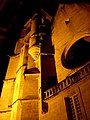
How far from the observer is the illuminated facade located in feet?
40.5

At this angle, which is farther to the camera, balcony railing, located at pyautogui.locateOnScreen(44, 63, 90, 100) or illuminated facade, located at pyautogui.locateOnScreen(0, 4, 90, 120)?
illuminated facade, located at pyautogui.locateOnScreen(0, 4, 90, 120)

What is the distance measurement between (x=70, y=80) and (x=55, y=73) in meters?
4.78

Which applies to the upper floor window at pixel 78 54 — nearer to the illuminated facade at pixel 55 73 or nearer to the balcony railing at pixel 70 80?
the illuminated facade at pixel 55 73

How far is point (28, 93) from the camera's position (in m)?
17.1

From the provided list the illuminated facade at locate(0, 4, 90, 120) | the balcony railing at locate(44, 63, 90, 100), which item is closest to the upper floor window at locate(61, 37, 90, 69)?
the illuminated facade at locate(0, 4, 90, 120)

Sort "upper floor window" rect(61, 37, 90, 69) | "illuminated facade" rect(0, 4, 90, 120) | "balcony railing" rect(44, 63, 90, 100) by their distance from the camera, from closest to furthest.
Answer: "balcony railing" rect(44, 63, 90, 100) → "illuminated facade" rect(0, 4, 90, 120) → "upper floor window" rect(61, 37, 90, 69)

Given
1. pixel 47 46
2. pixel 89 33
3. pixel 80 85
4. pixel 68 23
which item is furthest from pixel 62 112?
pixel 68 23

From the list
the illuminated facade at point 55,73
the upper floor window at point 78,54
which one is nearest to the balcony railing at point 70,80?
the illuminated facade at point 55,73

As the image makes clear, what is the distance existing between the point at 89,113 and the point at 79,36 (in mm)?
8047

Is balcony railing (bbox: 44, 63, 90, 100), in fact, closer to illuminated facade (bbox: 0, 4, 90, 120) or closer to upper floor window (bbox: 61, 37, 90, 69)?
illuminated facade (bbox: 0, 4, 90, 120)

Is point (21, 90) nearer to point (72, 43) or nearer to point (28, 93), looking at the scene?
point (28, 93)

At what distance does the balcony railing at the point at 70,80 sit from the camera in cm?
1202

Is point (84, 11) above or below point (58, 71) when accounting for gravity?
above

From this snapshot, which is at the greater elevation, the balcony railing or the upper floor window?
the upper floor window
